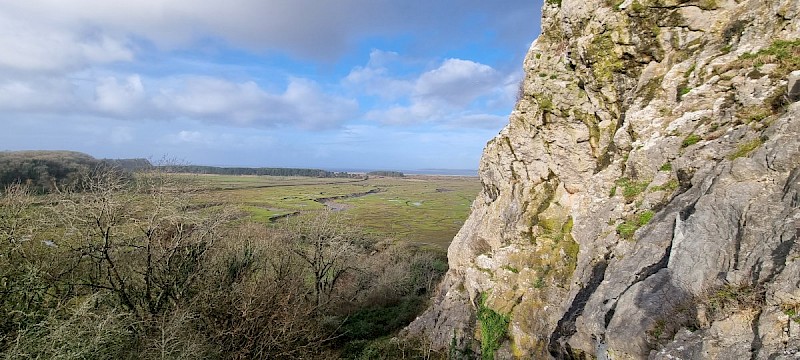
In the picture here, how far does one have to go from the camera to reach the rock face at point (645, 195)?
7145 mm

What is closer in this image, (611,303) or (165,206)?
(611,303)

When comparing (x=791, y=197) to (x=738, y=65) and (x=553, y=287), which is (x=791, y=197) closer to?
(x=738, y=65)

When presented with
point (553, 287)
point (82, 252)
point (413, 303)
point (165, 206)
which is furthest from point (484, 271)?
point (413, 303)

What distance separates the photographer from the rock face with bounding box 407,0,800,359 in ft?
23.4

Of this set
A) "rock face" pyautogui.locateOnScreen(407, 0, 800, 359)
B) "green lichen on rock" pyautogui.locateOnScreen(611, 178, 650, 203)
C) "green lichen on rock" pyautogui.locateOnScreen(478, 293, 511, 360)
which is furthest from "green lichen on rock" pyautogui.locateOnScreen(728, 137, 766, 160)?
"green lichen on rock" pyautogui.locateOnScreen(478, 293, 511, 360)

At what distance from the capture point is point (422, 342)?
24516 mm

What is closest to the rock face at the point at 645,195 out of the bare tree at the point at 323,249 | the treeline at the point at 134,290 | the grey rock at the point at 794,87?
the grey rock at the point at 794,87

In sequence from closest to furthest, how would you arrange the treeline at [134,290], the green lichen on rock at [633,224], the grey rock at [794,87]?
the grey rock at [794,87] < the green lichen on rock at [633,224] < the treeline at [134,290]

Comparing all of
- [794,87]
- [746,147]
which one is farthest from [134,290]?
[794,87]

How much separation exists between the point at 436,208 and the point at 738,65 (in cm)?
12337

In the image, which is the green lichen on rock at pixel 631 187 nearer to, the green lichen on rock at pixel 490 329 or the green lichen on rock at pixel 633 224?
the green lichen on rock at pixel 633 224

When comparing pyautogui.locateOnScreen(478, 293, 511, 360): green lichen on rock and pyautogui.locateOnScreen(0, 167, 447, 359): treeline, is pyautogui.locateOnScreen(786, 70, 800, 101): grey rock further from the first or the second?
pyautogui.locateOnScreen(0, 167, 447, 359): treeline

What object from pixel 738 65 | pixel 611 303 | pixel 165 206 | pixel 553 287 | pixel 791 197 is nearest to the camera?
pixel 791 197

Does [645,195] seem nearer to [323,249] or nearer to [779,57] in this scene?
[779,57]
